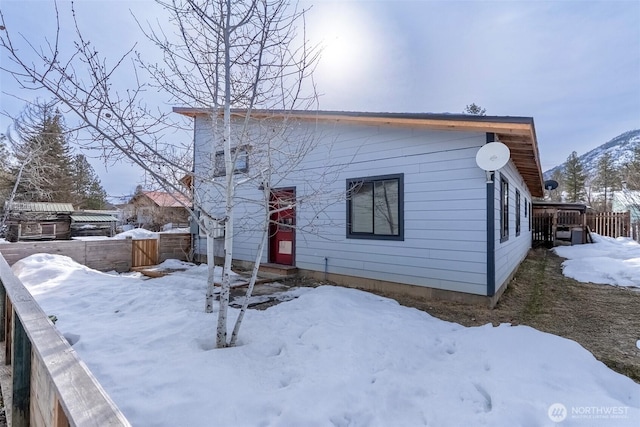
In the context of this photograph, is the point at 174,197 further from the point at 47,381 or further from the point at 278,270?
the point at 278,270

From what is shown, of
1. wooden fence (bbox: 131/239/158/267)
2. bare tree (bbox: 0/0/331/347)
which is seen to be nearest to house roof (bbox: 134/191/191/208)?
bare tree (bbox: 0/0/331/347)

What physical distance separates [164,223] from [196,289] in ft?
60.9

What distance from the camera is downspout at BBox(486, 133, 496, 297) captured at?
4.93m

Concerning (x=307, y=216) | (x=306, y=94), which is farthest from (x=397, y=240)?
(x=306, y=94)

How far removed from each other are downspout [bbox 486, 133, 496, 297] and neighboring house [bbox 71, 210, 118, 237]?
19.1m

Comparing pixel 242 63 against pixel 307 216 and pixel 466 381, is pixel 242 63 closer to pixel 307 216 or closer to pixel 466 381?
pixel 466 381

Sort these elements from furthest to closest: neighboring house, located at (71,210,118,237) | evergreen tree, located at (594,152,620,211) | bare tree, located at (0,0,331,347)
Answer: evergreen tree, located at (594,152,620,211)
neighboring house, located at (71,210,118,237)
bare tree, located at (0,0,331,347)

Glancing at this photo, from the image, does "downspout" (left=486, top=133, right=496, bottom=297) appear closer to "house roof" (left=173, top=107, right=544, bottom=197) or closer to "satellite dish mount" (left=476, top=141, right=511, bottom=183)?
"satellite dish mount" (left=476, top=141, right=511, bottom=183)

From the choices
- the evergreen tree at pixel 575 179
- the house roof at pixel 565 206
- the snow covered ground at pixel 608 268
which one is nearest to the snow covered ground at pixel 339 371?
the snow covered ground at pixel 608 268

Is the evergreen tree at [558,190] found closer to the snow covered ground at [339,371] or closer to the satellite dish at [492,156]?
the satellite dish at [492,156]

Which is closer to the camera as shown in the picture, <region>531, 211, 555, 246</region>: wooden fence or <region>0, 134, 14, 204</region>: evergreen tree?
<region>0, 134, 14, 204</region>: evergreen tree

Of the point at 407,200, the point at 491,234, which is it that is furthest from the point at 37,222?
the point at 491,234

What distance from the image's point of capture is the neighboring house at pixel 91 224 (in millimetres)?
16438
